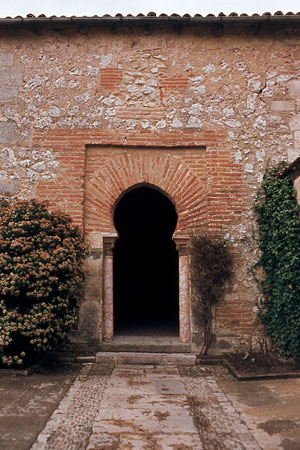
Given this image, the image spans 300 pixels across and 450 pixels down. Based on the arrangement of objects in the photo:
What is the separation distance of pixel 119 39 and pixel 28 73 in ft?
5.84

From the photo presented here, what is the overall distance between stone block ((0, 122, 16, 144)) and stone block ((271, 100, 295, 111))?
15.4 ft

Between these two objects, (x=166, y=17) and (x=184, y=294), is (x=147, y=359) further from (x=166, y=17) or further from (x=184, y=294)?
(x=166, y=17)

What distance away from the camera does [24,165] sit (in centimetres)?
651

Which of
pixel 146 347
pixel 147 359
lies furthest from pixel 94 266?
pixel 147 359

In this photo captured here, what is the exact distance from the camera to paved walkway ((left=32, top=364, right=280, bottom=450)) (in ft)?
11.0

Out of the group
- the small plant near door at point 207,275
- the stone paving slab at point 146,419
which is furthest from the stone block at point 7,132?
the stone paving slab at point 146,419

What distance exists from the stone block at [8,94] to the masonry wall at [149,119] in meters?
0.02

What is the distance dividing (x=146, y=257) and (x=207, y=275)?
5.95m

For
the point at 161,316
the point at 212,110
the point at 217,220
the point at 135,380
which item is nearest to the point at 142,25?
the point at 212,110

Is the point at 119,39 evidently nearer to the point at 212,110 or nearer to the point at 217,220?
the point at 212,110

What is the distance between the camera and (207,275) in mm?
6180

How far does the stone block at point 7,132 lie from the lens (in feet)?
21.5

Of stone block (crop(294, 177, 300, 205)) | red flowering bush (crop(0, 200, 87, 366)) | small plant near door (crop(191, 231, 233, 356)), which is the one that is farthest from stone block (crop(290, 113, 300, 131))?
red flowering bush (crop(0, 200, 87, 366))

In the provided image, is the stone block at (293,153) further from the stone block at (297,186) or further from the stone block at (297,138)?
the stone block at (297,186)
